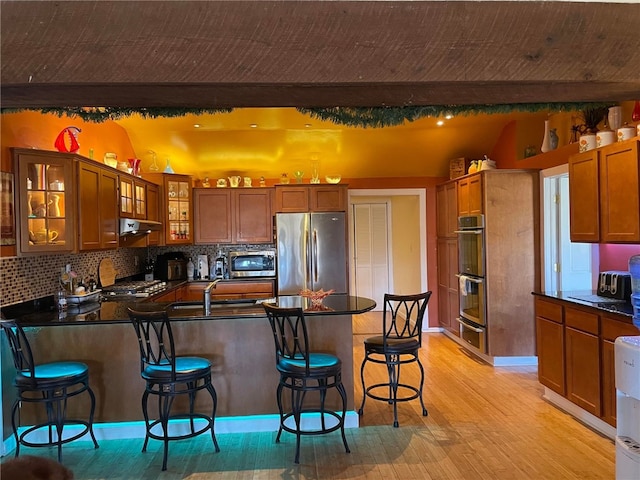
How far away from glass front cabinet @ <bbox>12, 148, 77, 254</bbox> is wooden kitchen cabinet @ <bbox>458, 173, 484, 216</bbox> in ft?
13.4

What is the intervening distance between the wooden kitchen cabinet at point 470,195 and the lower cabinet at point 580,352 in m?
1.50

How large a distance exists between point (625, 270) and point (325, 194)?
360 centimetres

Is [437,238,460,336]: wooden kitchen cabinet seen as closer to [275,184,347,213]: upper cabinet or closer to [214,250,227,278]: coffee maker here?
[275,184,347,213]: upper cabinet

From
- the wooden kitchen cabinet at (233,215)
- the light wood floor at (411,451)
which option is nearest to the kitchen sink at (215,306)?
the light wood floor at (411,451)

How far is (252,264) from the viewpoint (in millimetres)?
6270

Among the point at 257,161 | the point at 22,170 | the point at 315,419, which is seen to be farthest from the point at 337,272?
the point at 22,170

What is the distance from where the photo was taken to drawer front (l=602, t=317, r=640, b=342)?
2742 millimetres

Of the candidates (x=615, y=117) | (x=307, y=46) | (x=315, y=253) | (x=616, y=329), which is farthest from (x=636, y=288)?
(x=315, y=253)

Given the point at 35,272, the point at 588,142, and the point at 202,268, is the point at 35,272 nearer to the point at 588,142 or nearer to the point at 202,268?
the point at 202,268

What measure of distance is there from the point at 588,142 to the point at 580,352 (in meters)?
1.72

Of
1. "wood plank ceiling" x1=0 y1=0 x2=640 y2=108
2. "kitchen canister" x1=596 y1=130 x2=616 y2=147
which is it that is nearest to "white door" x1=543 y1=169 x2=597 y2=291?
"kitchen canister" x1=596 y1=130 x2=616 y2=147

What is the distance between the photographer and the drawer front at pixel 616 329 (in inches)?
108

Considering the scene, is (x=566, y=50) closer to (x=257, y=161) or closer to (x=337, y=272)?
(x=337, y=272)

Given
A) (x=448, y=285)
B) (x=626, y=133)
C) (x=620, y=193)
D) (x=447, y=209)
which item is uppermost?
(x=626, y=133)
